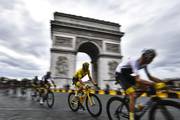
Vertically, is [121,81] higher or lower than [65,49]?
lower

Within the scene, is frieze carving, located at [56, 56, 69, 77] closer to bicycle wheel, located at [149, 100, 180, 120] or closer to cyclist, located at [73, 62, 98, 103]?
cyclist, located at [73, 62, 98, 103]

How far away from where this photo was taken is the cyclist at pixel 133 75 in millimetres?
3033

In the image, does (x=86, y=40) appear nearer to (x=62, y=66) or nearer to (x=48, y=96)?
(x=62, y=66)

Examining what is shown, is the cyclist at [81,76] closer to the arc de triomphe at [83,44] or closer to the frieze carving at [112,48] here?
the arc de triomphe at [83,44]

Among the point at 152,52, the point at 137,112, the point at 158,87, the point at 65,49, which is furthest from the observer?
the point at 65,49

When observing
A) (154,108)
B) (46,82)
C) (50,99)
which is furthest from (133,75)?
(46,82)

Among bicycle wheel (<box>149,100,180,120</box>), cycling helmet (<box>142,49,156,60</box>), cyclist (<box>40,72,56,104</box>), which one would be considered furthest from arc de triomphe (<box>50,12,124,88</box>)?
bicycle wheel (<box>149,100,180,120</box>)

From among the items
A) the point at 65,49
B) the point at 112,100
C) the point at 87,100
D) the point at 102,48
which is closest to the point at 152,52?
the point at 112,100

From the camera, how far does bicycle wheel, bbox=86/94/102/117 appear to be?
4.55 metres

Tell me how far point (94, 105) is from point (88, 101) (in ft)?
0.73

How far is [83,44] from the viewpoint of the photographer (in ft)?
96.6

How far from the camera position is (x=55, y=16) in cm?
2847

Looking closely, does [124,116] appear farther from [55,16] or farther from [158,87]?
[55,16]

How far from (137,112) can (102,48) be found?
86.1ft
